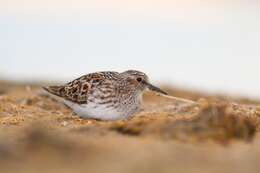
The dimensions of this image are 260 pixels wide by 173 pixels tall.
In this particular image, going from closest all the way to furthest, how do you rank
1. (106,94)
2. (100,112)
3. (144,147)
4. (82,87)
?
(144,147) < (100,112) < (106,94) < (82,87)

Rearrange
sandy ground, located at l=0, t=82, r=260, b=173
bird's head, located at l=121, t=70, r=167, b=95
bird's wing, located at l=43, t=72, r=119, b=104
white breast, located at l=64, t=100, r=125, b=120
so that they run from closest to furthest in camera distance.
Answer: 1. sandy ground, located at l=0, t=82, r=260, b=173
2. white breast, located at l=64, t=100, r=125, b=120
3. bird's wing, located at l=43, t=72, r=119, b=104
4. bird's head, located at l=121, t=70, r=167, b=95

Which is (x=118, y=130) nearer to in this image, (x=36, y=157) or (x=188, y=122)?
(x=188, y=122)

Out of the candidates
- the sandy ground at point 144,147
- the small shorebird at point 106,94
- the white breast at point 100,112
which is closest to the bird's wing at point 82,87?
the small shorebird at point 106,94

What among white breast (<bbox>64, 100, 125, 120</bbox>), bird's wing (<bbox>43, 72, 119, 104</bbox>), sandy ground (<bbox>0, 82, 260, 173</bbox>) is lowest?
white breast (<bbox>64, 100, 125, 120</bbox>)

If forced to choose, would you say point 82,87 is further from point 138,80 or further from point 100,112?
point 138,80

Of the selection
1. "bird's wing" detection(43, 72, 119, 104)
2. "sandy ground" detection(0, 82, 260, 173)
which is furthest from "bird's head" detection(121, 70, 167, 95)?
"sandy ground" detection(0, 82, 260, 173)

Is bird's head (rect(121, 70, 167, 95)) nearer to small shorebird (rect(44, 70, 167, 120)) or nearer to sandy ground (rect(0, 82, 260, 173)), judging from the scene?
small shorebird (rect(44, 70, 167, 120))

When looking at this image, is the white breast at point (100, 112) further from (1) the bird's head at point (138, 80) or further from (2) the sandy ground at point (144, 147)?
(2) the sandy ground at point (144, 147)

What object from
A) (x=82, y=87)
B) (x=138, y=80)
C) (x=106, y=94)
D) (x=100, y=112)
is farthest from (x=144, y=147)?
(x=138, y=80)
